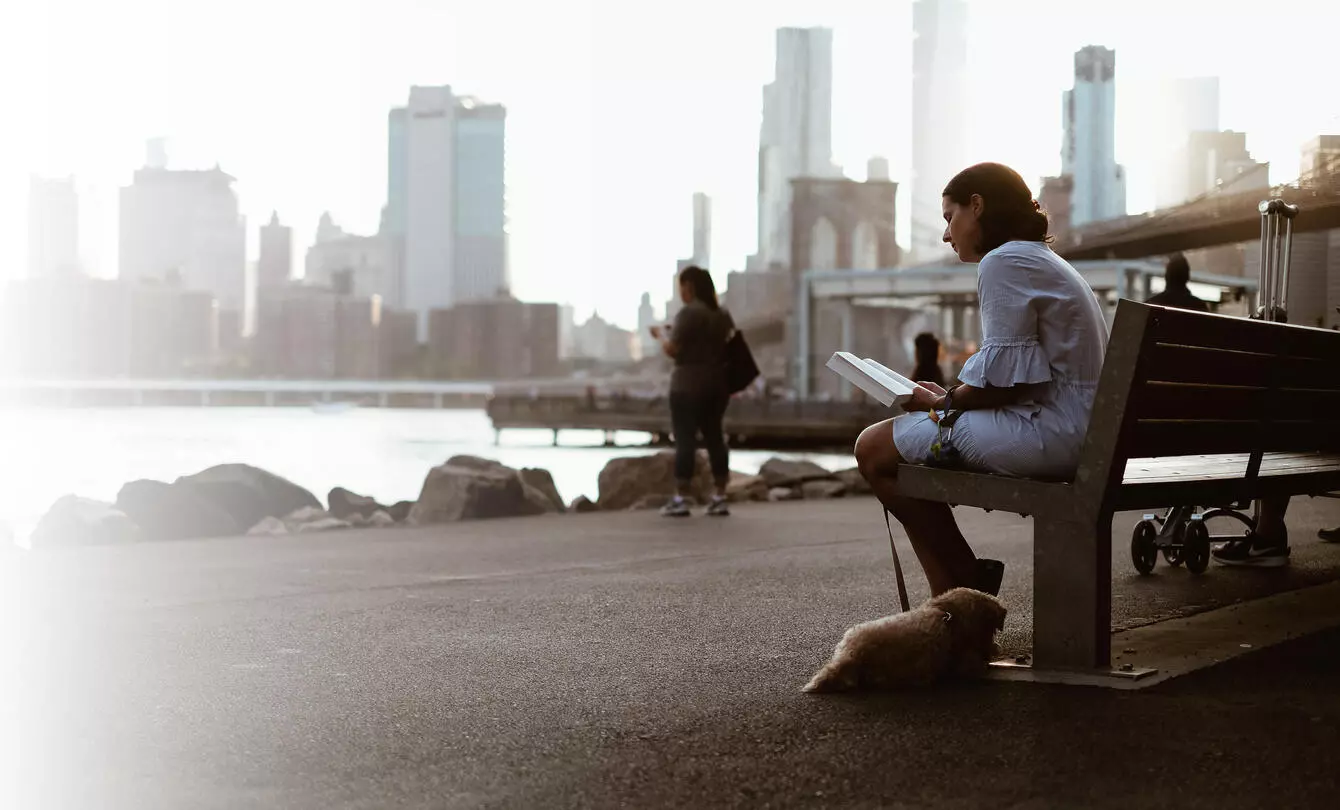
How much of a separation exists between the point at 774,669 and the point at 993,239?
4.13ft

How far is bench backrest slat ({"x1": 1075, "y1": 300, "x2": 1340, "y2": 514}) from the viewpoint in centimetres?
359

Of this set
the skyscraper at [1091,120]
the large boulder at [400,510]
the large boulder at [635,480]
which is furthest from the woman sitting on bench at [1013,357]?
the skyscraper at [1091,120]

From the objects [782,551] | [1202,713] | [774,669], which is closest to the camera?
[1202,713]

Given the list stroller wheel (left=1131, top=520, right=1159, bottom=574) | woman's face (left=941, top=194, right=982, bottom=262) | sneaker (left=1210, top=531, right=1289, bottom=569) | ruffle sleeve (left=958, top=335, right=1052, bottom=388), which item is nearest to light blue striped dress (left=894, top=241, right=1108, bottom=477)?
ruffle sleeve (left=958, top=335, right=1052, bottom=388)

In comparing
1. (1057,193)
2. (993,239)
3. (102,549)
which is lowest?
(102,549)

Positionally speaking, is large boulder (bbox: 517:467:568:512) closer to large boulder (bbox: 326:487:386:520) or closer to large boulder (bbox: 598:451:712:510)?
large boulder (bbox: 598:451:712:510)

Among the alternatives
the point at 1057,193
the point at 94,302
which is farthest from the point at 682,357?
the point at 94,302

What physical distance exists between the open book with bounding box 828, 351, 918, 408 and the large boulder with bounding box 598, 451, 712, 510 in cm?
1007

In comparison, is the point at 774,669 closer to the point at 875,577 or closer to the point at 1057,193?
the point at 875,577

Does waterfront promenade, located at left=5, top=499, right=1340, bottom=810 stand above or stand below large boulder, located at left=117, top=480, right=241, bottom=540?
above

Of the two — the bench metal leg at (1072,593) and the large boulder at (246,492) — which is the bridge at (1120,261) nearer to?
the large boulder at (246,492)

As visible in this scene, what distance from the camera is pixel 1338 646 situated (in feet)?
13.9

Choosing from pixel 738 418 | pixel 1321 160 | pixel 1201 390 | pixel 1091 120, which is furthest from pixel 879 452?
pixel 1091 120

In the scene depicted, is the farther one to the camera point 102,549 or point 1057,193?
point 1057,193
